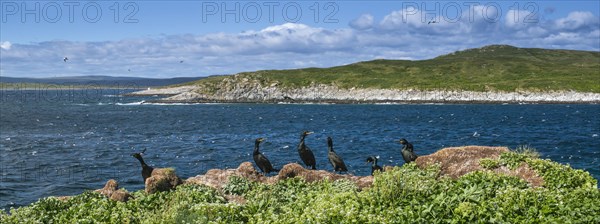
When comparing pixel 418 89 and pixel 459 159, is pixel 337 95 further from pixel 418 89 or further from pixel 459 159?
pixel 459 159

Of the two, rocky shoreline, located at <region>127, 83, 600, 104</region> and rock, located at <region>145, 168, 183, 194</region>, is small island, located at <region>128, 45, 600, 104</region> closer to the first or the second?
rocky shoreline, located at <region>127, 83, 600, 104</region>

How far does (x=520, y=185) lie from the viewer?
1725 centimetres

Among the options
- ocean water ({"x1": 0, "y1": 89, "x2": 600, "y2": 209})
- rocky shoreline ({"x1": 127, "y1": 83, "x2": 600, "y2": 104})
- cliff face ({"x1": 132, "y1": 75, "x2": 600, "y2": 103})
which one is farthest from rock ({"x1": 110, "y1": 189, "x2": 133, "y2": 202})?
cliff face ({"x1": 132, "y1": 75, "x2": 600, "y2": 103})

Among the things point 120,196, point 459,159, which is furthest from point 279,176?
point 459,159

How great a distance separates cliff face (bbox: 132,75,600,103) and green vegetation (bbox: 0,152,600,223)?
14672 cm

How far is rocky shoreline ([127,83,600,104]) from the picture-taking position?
154 metres

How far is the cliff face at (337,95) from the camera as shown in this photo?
156 metres

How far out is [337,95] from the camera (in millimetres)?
184250

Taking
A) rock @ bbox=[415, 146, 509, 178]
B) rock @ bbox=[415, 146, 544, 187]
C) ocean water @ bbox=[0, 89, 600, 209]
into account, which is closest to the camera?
rock @ bbox=[415, 146, 544, 187]

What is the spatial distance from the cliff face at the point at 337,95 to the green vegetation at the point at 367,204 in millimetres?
146717

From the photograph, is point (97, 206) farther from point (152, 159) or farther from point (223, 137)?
point (223, 137)

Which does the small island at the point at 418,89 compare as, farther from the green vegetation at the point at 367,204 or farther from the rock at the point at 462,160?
the green vegetation at the point at 367,204

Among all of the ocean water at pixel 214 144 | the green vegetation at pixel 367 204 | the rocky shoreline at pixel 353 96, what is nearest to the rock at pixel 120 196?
the green vegetation at pixel 367 204

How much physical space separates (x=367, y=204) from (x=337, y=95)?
170 meters
